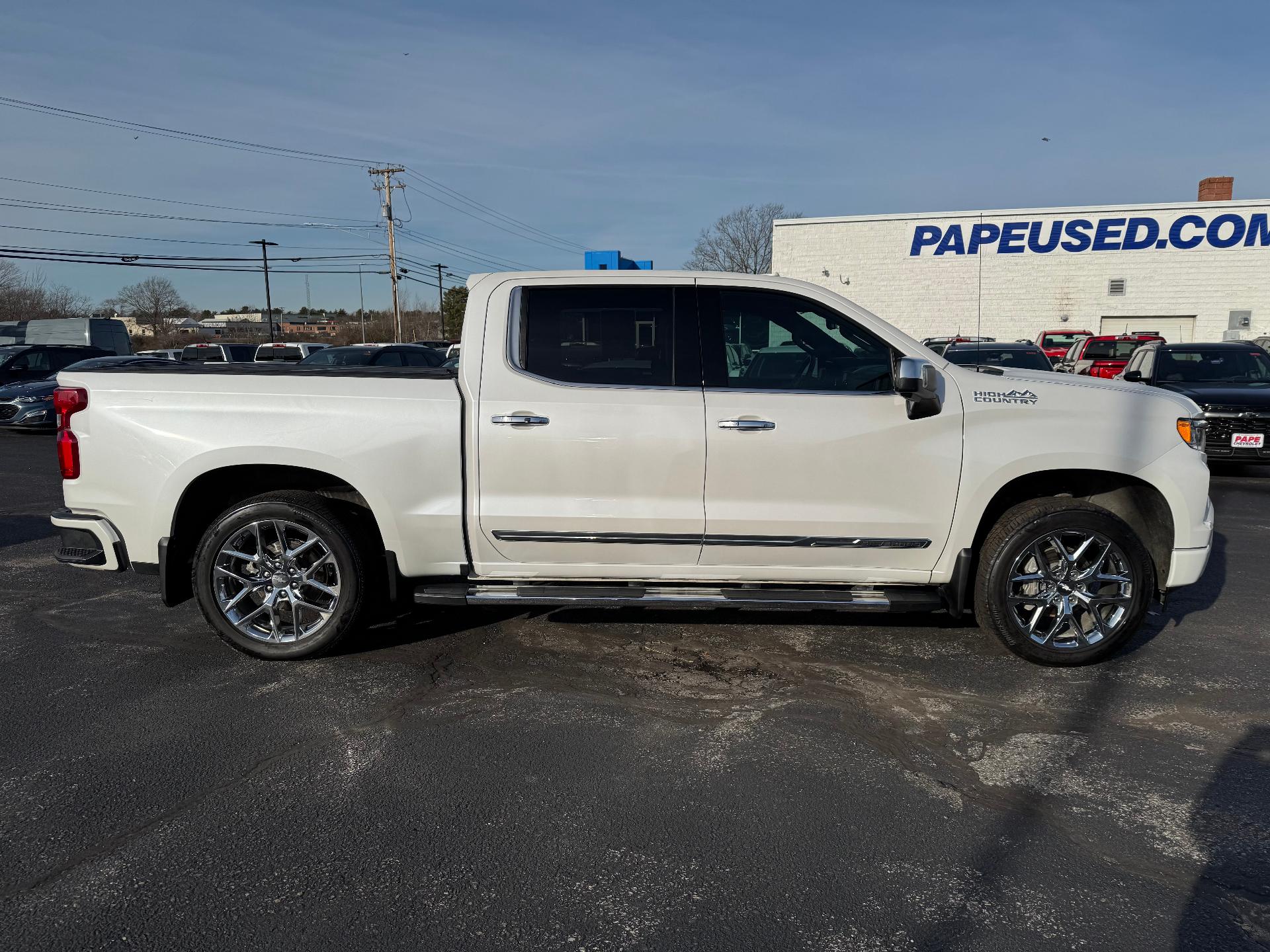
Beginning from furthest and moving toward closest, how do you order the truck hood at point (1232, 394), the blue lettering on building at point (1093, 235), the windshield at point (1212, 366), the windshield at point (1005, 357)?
the blue lettering on building at point (1093, 235) → the windshield at point (1005, 357) → the windshield at point (1212, 366) → the truck hood at point (1232, 394)

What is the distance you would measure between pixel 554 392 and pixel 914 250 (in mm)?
33790

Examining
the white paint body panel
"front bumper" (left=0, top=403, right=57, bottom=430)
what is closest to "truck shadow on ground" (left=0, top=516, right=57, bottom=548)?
the white paint body panel

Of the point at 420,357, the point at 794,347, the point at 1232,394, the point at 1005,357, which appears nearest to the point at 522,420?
the point at 794,347

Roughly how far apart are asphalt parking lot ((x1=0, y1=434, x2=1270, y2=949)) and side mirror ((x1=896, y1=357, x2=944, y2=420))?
1342 mm

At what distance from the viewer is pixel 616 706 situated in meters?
4.18

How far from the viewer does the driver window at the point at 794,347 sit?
15.1ft

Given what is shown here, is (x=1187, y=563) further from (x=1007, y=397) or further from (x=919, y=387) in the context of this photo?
(x=919, y=387)

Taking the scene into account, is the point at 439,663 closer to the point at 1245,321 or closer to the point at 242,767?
the point at 242,767

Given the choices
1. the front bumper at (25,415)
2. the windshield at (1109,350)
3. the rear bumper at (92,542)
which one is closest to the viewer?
the rear bumper at (92,542)

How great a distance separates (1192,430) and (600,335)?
3.07m

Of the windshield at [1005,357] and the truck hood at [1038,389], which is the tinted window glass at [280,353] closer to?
the windshield at [1005,357]

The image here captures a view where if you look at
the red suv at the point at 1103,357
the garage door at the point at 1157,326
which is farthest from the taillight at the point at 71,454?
the garage door at the point at 1157,326

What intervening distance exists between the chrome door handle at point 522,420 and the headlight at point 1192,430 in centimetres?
319

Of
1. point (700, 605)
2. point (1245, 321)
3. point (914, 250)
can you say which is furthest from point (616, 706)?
point (1245, 321)
